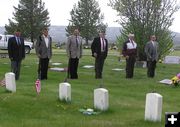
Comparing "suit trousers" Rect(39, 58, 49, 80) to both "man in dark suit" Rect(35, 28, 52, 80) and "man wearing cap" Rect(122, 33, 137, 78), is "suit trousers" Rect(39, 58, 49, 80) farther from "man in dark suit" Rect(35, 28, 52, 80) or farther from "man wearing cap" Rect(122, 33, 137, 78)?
"man wearing cap" Rect(122, 33, 137, 78)

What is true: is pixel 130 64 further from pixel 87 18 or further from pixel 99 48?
pixel 87 18

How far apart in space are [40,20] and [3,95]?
55.8 metres

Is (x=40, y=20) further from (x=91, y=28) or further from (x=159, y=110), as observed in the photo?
(x=159, y=110)

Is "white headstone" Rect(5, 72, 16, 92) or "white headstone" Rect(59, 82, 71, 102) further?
"white headstone" Rect(5, 72, 16, 92)

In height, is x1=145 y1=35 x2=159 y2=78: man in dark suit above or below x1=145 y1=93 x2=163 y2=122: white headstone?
above

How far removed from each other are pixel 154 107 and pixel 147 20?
19010 mm

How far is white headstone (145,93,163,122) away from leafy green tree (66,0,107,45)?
67315 mm

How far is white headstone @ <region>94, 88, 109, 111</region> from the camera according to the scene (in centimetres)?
1020

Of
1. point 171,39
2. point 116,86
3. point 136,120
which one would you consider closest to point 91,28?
point 171,39

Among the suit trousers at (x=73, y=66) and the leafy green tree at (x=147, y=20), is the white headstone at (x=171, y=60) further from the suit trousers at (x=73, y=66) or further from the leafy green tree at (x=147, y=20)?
the suit trousers at (x=73, y=66)

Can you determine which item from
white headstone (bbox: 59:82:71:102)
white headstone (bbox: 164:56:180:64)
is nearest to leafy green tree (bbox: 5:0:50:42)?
white headstone (bbox: 164:56:180:64)

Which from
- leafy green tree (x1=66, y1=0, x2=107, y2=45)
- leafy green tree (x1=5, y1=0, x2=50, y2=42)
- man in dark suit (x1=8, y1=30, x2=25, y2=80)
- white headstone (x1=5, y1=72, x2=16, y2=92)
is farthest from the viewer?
leafy green tree (x1=66, y1=0, x2=107, y2=45)

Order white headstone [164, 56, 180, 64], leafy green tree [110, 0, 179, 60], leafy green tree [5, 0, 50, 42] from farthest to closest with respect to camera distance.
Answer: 1. leafy green tree [5, 0, 50, 42]
2. white headstone [164, 56, 180, 64]
3. leafy green tree [110, 0, 179, 60]

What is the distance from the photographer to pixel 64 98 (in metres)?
11.3
